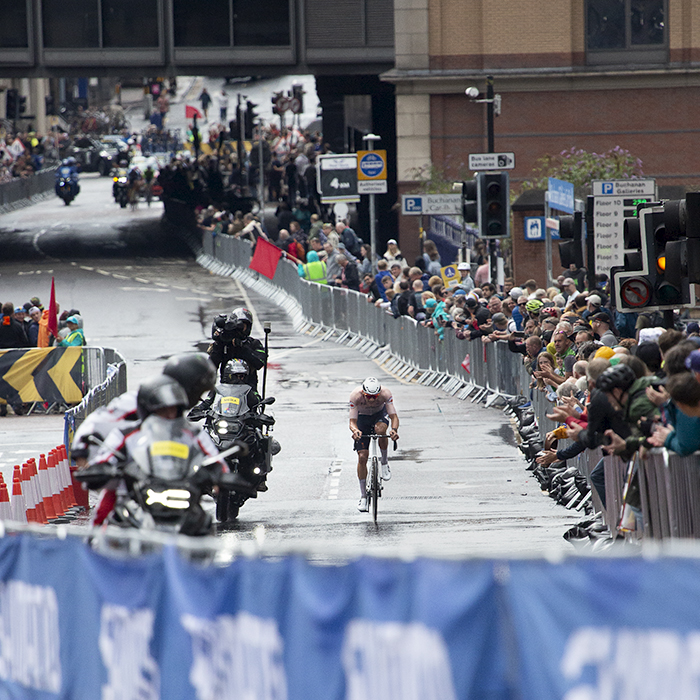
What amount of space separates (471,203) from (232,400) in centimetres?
1052

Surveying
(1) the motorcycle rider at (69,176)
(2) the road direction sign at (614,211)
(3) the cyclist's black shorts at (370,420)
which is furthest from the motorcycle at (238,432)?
(1) the motorcycle rider at (69,176)

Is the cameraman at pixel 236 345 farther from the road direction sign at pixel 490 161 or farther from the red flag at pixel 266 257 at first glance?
the red flag at pixel 266 257

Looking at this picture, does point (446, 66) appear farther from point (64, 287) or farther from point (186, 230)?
point (186, 230)

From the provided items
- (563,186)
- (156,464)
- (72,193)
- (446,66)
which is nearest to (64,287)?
(446,66)

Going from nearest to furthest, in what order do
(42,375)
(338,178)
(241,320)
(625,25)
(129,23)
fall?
(241,320) → (42,375) → (338,178) → (625,25) → (129,23)

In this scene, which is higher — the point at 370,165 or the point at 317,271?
the point at 370,165

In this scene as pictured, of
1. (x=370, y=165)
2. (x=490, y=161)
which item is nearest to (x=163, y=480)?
(x=490, y=161)

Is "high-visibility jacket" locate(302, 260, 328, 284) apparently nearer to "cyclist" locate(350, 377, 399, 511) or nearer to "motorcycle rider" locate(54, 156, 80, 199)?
"cyclist" locate(350, 377, 399, 511)

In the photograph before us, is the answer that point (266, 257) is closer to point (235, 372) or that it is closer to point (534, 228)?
point (534, 228)

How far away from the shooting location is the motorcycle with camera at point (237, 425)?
48.3ft

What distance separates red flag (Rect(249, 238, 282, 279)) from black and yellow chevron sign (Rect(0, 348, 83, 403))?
12.2m

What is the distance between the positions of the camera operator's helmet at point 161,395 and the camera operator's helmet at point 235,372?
6.57m

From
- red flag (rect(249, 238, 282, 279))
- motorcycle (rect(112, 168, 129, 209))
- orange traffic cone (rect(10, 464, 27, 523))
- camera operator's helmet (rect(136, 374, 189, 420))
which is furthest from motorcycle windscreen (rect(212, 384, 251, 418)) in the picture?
motorcycle (rect(112, 168, 129, 209))

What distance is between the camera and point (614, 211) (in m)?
16.3
